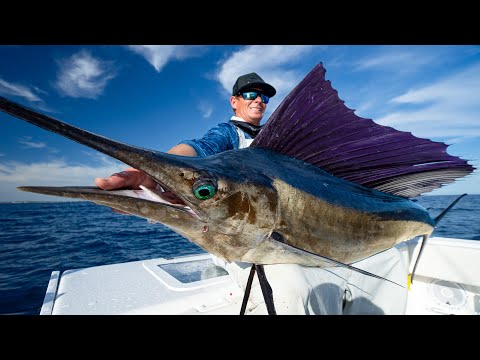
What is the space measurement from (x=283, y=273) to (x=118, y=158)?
1.48 meters

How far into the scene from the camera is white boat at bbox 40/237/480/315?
255 centimetres

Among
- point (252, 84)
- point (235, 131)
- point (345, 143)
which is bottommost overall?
point (345, 143)

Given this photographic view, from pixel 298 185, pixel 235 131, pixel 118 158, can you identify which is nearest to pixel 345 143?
pixel 298 185

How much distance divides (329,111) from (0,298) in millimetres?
7808

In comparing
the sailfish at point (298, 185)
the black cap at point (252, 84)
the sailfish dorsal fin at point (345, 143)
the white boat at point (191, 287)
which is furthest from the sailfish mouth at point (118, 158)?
the black cap at point (252, 84)

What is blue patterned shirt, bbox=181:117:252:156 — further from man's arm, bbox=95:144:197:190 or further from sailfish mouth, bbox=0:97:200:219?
sailfish mouth, bbox=0:97:200:219

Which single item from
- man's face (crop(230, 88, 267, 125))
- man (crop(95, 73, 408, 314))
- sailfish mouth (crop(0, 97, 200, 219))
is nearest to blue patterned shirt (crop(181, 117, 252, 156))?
man (crop(95, 73, 408, 314))

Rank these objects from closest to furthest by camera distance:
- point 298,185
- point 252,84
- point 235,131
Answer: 1. point 298,185
2. point 235,131
3. point 252,84

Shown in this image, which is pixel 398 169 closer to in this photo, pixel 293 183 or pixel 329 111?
pixel 329 111

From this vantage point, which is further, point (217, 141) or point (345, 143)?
point (217, 141)

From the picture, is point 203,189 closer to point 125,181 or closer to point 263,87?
point 125,181

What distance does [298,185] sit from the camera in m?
1.53

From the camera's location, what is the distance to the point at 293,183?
1518 millimetres
